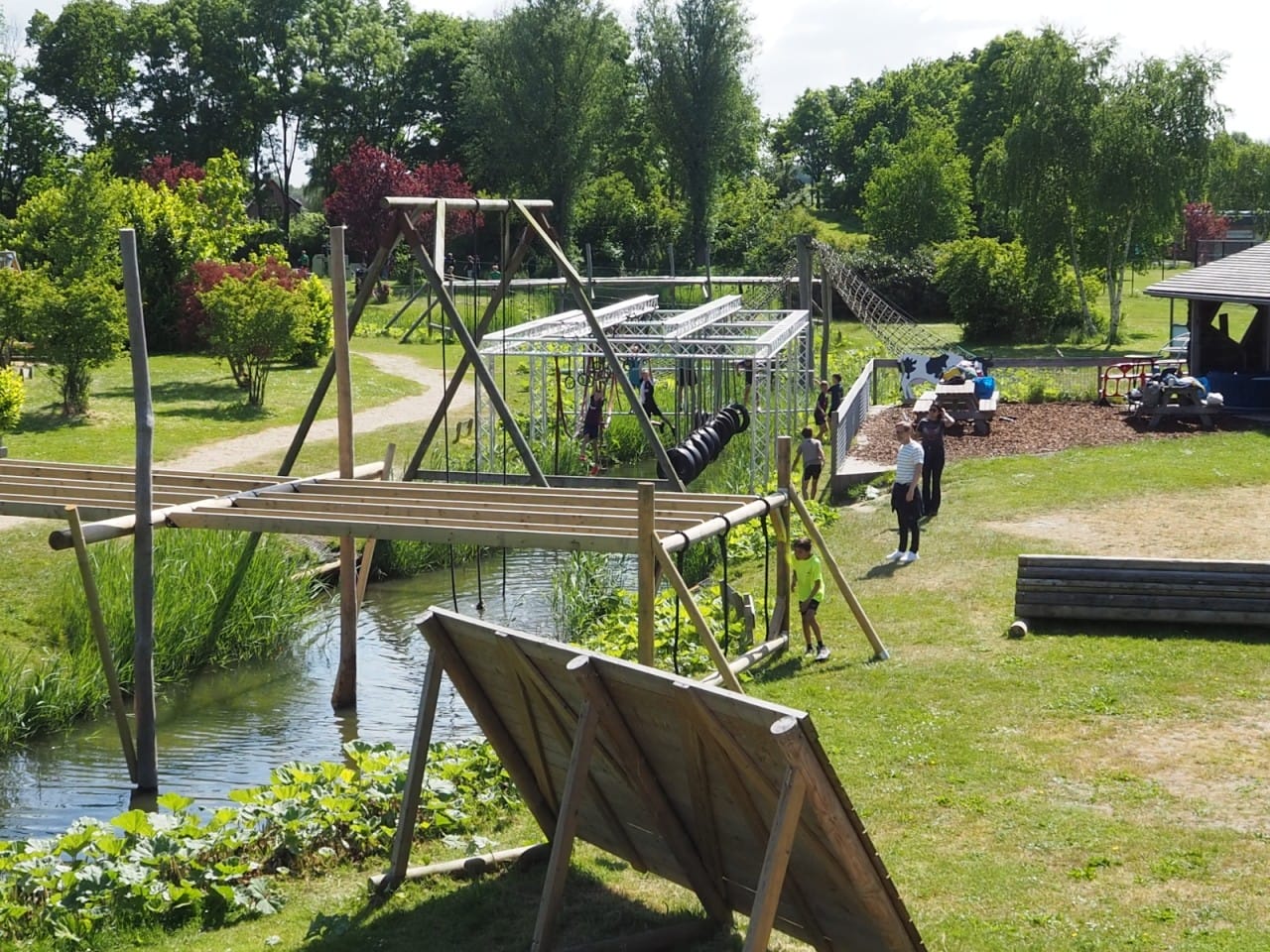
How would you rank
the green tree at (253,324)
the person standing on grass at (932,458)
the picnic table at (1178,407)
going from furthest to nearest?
the green tree at (253,324) → the picnic table at (1178,407) → the person standing on grass at (932,458)

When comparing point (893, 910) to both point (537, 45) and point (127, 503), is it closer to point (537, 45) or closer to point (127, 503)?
point (127, 503)

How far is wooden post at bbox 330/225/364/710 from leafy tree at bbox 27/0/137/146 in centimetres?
6314

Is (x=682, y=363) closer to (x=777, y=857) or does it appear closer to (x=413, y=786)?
(x=413, y=786)

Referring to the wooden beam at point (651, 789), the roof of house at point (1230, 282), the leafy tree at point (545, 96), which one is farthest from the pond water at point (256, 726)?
the leafy tree at point (545, 96)

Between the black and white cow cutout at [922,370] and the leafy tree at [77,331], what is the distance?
14.6 m

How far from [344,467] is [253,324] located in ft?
49.5

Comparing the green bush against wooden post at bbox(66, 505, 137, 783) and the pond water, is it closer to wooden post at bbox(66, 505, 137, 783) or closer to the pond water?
the pond water

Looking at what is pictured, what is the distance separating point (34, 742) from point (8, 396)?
10517mm

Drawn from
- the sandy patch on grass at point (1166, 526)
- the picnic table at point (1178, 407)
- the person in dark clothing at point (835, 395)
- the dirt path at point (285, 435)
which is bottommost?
the sandy patch on grass at point (1166, 526)

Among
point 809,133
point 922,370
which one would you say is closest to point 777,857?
point 922,370

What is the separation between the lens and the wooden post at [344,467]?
44.1 feet

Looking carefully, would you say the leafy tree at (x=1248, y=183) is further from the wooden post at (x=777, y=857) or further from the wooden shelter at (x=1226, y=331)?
the wooden post at (x=777, y=857)

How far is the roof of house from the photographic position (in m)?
26.7

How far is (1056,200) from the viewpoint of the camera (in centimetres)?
4153
